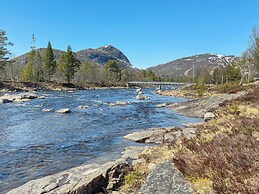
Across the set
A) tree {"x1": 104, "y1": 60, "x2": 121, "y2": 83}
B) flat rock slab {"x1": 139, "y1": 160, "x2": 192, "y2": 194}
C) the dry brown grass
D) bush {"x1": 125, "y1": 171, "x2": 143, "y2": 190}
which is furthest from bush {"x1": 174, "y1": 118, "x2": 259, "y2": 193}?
tree {"x1": 104, "y1": 60, "x2": 121, "y2": 83}

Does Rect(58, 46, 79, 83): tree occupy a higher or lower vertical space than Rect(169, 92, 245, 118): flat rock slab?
higher

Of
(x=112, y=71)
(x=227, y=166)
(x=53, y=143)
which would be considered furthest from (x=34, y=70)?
(x=227, y=166)

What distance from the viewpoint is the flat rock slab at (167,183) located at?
600cm

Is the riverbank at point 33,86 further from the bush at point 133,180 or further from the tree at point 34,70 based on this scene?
the bush at point 133,180

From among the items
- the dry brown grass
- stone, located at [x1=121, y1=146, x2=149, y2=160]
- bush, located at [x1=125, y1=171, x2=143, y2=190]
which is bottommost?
stone, located at [x1=121, y1=146, x2=149, y2=160]

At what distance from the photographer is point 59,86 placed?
8675 centimetres

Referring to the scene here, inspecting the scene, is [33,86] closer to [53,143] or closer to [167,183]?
[53,143]

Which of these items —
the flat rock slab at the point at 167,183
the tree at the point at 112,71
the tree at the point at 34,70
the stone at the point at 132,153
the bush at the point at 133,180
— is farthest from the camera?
the tree at the point at 112,71

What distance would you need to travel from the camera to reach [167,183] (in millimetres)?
6344

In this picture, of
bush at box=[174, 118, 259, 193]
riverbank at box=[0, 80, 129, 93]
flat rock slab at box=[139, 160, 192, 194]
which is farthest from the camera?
riverbank at box=[0, 80, 129, 93]

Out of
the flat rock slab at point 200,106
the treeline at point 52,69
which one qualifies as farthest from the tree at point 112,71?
the flat rock slab at point 200,106

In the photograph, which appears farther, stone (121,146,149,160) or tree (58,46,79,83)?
tree (58,46,79,83)

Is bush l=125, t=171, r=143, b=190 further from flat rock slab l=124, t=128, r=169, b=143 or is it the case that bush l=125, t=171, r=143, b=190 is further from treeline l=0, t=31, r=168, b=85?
treeline l=0, t=31, r=168, b=85

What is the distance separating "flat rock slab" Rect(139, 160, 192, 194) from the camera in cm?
600
